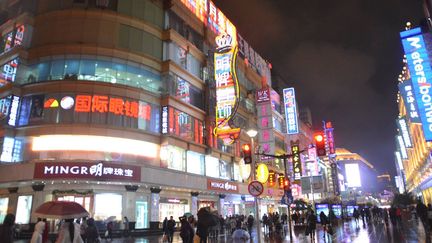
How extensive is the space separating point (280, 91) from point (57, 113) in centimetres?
5341

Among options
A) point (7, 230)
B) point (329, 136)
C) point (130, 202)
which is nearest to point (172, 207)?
point (130, 202)

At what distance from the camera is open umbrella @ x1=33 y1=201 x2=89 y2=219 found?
913 centimetres

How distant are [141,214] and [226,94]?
15259 millimetres

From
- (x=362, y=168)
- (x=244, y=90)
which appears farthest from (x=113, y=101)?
(x=362, y=168)

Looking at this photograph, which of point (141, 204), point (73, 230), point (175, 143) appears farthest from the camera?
point (175, 143)

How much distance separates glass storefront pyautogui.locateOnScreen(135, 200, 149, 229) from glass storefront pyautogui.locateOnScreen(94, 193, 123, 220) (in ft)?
5.75

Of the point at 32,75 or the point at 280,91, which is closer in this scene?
the point at 32,75

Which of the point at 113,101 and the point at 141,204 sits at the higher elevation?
the point at 113,101

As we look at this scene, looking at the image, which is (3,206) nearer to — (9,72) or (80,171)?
(80,171)

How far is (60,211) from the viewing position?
30.3 feet

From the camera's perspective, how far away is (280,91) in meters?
74.9

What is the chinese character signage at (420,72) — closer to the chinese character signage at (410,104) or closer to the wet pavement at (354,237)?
the chinese character signage at (410,104)

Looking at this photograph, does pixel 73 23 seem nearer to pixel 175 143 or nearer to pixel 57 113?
pixel 57 113

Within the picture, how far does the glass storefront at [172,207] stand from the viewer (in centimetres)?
3409
